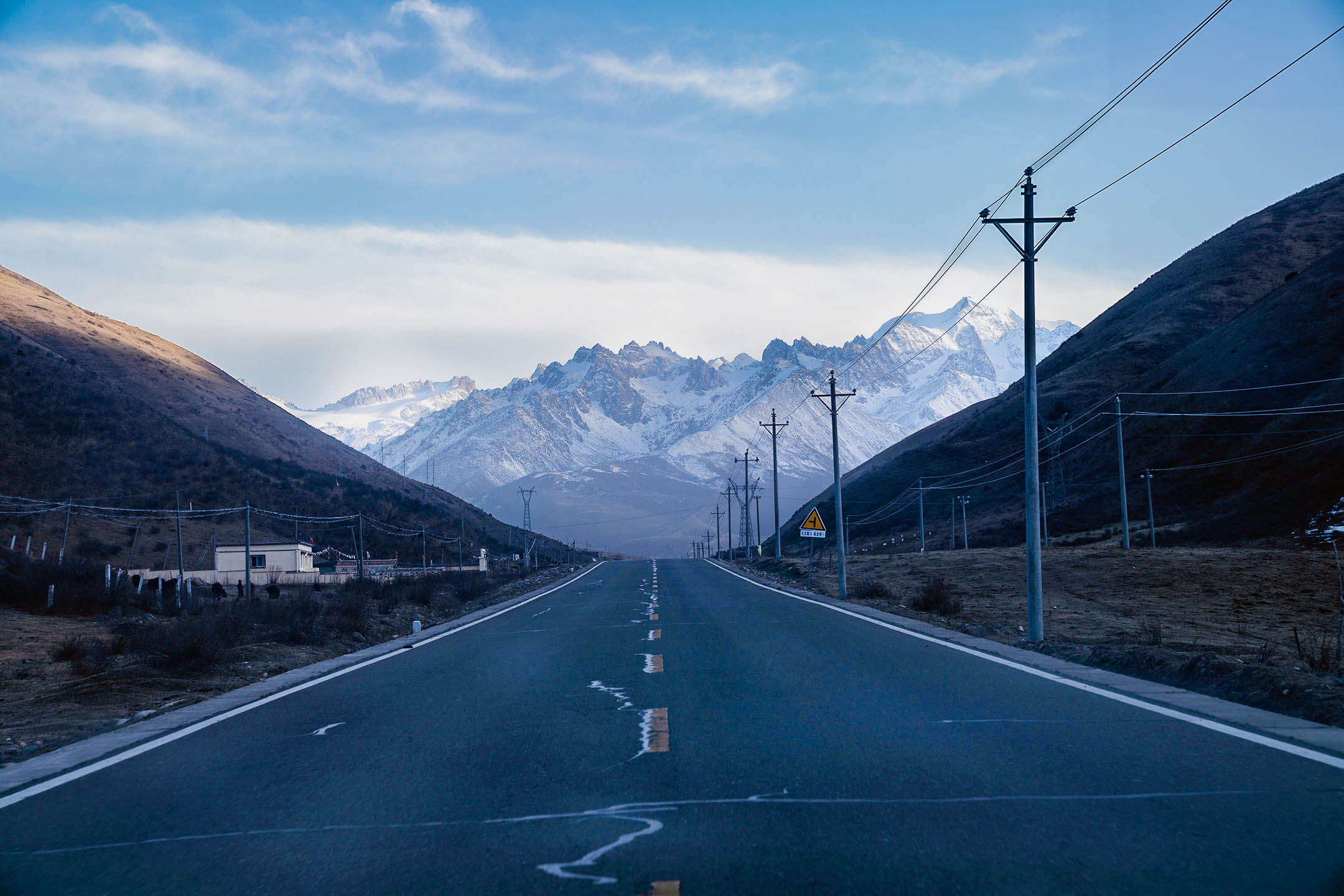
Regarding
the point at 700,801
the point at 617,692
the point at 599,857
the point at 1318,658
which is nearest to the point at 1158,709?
the point at 700,801

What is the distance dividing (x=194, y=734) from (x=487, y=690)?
2.96 meters

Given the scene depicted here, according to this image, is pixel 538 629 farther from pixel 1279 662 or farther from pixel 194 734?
pixel 1279 662

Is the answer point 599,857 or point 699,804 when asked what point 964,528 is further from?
point 599,857

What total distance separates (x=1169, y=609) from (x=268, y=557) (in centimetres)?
5289

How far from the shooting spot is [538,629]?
1856cm

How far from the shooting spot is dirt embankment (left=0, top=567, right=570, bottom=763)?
10.1 m

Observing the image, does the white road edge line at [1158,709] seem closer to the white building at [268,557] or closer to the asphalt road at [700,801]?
the asphalt road at [700,801]

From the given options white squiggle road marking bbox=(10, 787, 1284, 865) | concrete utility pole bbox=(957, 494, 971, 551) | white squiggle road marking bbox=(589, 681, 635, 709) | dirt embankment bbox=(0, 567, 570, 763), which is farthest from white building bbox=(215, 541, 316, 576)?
white squiggle road marking bbox=(10, 787, 1284, 865)

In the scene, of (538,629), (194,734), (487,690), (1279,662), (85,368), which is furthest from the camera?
(85,368)

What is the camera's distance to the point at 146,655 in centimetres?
1457

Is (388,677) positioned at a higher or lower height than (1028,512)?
lower

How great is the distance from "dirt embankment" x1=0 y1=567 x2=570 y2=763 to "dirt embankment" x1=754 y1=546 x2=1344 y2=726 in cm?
1076

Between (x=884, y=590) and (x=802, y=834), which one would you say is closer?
(x=802, y=834)

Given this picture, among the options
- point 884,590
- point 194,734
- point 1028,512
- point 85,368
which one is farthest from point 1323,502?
point 85,368
